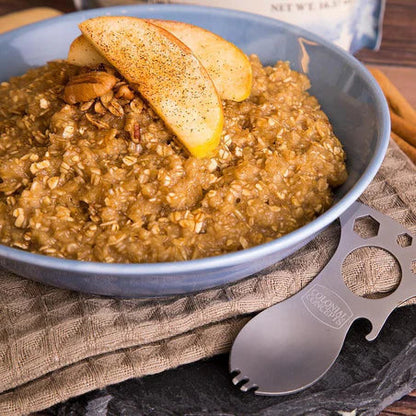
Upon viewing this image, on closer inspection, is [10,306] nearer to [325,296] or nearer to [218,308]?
[218,308]

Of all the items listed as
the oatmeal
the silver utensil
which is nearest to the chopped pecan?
the oatmeal

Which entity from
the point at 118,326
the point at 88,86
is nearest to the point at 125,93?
the point at 88,86

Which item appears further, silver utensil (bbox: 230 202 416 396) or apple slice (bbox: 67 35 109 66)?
apple slice (bbox: 67 35 109 66)

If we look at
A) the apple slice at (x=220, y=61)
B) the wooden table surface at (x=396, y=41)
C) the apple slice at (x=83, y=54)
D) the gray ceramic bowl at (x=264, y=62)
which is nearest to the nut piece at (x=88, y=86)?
the apple slice at (x=83, y=54)

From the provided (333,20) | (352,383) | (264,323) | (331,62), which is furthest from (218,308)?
(333,20)

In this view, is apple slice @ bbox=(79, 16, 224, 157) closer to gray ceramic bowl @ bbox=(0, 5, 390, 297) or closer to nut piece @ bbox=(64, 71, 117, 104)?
nut piece @ bbox=(64, 71, 117, 104)

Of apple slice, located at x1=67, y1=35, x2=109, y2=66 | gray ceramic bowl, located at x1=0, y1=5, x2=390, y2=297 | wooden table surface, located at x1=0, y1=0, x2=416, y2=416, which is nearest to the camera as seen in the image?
gray ceramic bowl, located at x1=0, y1=5, x2=390, y2=297

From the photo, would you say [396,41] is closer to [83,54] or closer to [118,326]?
[83,54]

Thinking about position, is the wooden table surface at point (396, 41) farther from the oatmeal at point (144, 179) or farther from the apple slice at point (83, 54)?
the apple slice at point (83, 54)
